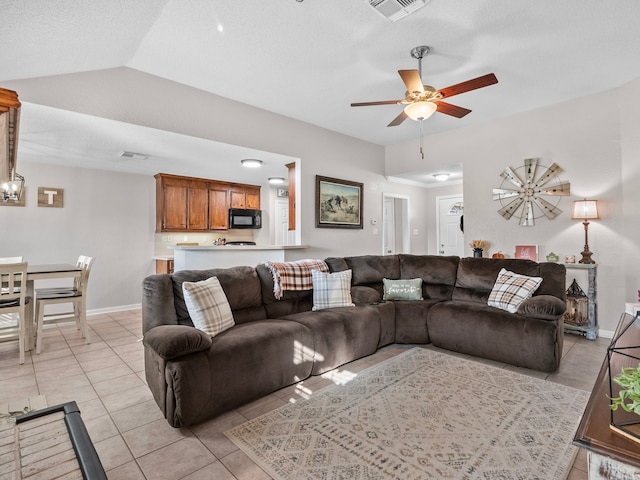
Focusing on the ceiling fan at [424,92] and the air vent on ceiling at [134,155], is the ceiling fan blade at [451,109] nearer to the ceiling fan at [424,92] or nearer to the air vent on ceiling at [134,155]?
the ceiling fan at [424,92]

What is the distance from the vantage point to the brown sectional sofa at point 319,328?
2053mm

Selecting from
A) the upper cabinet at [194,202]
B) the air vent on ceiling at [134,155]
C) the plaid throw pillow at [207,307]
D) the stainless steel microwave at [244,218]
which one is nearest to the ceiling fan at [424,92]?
the plaid throw pillow at [207,307]

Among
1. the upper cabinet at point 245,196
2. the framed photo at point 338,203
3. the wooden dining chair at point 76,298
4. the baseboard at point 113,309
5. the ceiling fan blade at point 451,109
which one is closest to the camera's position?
the ceiling fan blade at point 451,109

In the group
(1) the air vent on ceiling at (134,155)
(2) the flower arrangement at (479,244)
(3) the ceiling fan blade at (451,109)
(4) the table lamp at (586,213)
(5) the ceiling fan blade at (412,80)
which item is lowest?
(2) the flower arrangement at (479,244)

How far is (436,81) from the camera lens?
11.7ft

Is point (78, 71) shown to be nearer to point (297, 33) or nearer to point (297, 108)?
point (297, 33)

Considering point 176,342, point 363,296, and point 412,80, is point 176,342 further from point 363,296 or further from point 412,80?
point 412,80

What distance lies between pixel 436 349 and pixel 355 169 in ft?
10.7

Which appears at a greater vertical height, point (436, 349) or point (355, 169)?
point (355, 169)

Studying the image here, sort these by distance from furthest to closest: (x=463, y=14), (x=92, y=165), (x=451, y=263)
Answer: (x=92, y=165)
(x=451, y=263)
(x=463, y=14)

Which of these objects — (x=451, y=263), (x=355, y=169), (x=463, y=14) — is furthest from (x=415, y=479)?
(x=355, y=169)

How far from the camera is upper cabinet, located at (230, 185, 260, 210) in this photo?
262 inches

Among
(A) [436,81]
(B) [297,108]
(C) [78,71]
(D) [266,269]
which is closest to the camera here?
(C) [78,71]

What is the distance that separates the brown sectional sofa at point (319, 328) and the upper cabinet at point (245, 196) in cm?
361
